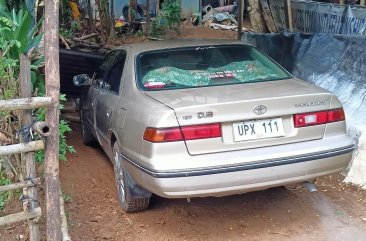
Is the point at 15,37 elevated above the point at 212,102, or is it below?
above

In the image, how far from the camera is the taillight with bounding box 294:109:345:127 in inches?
152

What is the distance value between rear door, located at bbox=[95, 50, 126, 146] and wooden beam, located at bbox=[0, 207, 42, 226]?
4.84 ft

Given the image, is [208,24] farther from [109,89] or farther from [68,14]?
[109,89]

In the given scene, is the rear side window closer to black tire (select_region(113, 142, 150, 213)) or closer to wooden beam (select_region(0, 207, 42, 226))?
black tire (select_region(113, 142, 150, 213))

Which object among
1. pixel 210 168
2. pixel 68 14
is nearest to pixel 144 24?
pixel 68 14

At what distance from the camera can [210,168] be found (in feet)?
11.7

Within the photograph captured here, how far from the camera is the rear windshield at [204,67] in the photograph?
4.37 meters

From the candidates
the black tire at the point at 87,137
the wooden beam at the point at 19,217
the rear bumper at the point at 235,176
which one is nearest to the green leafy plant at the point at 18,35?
the wooden beam at the point at 19,217

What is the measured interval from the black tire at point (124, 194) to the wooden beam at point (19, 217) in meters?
0.99

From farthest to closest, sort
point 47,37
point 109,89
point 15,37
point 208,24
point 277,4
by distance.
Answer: point 208,24 < point 277,4 < point 109,89 < point 15,37 < point 47,37

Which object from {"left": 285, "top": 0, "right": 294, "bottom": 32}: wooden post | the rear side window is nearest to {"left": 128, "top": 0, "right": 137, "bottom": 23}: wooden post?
{"left": 285, "top": 0, "right": 294, "bottom": 32}: wooden post

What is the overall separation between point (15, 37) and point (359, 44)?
380 cm

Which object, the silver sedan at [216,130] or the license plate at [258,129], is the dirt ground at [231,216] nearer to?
the silver sedan at [216,130]

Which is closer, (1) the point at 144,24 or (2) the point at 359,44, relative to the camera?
(2) the point at 359,44
